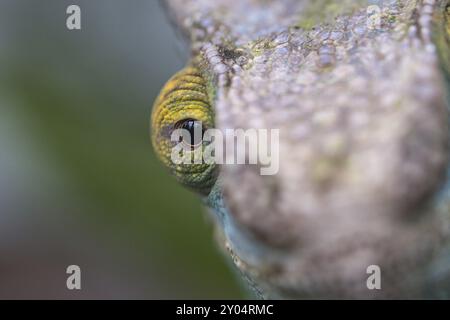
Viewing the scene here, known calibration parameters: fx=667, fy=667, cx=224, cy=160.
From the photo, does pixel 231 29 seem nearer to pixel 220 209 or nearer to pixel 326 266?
pixel 220 209

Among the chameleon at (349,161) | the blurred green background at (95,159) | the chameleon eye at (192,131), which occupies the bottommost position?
the chameleon at (349,161)

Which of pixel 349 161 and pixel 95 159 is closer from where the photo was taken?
pixel 349 161

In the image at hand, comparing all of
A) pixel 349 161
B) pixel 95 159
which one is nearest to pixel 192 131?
pixel 349 161

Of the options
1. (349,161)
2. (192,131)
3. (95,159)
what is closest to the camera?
(349,161)

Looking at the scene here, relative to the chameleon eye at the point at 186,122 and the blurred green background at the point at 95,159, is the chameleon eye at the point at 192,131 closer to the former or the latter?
the chameleon eye at the point at 186,122

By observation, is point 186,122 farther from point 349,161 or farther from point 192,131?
point 349,161

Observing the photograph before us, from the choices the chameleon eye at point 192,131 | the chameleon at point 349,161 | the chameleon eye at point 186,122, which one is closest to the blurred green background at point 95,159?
the chameleon eye at point 186,122
